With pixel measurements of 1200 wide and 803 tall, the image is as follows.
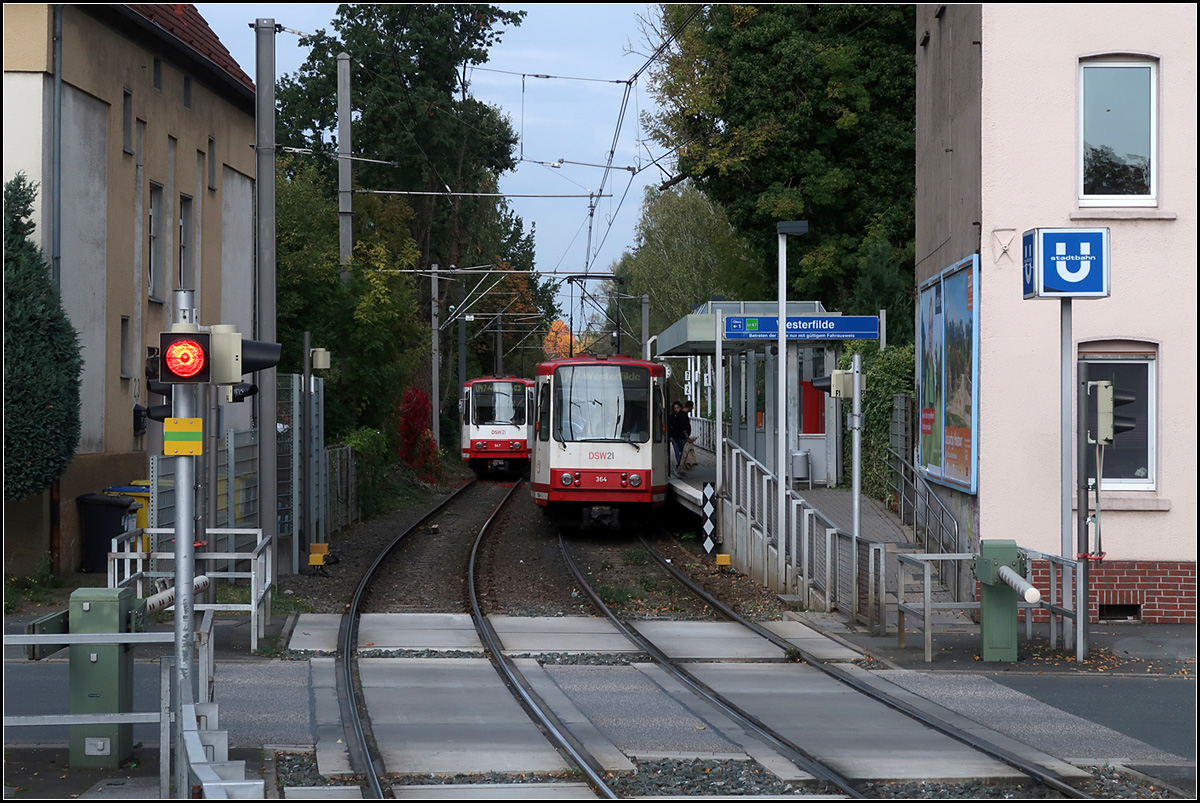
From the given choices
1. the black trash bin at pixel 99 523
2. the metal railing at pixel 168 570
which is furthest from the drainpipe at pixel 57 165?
the metal railing at pixel 168 570

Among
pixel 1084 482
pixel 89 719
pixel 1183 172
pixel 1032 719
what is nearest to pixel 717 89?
pixel 1183 172

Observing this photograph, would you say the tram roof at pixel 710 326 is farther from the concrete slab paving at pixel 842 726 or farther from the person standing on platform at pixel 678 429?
the concrete slab paving at pixel 842 726

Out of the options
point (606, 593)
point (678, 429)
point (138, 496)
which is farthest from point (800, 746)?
point (678, 429)

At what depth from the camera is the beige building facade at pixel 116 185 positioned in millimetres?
17281

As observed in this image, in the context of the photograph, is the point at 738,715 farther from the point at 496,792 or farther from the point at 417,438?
the point at 417,438

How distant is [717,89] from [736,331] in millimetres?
13557

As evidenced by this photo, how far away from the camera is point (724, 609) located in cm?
1538

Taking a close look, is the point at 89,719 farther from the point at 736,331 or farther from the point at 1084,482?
the point at 736,331

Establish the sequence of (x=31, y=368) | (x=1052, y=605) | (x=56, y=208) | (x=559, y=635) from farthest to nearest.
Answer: (x=56, y=208) → (x=31, y=368) → (x=559, y=635) → (x=1052, y=605)

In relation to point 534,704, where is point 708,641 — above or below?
below

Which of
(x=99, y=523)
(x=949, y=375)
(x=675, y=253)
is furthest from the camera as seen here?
(x=675, y=253)

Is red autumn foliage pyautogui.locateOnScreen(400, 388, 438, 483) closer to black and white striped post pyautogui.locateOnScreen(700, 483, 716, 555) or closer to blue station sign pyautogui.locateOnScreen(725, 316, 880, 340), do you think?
blue station sign pyautogui.locateOnScreen(725, 316, 880, 340)

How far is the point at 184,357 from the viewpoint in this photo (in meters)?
7.71

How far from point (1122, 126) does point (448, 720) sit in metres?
10.1
